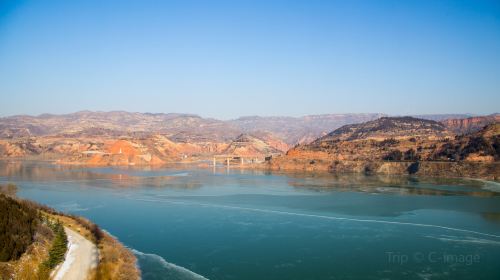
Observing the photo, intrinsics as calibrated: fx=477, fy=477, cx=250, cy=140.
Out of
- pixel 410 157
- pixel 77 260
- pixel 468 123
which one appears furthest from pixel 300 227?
pixel 468 123

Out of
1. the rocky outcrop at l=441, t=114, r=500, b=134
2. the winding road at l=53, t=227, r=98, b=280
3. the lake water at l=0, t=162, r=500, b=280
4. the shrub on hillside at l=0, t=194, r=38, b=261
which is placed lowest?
the lake water at l=0, t=162, r=500, b=280

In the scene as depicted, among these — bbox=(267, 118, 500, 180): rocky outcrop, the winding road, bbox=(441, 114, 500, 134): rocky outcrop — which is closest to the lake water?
the winding road

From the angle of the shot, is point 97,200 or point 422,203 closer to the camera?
point 422,203

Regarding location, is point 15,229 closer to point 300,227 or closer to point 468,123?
point 300,227

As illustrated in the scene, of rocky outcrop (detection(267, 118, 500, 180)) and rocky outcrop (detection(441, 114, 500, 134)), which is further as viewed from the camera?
rocky outcrop (detection(441, 114, 500, 134))

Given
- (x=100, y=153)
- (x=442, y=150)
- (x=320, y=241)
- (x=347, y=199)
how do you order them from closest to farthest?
(x=320, y=241), (x=347, y=199), (x=442, y=150), (x=100, y=153)

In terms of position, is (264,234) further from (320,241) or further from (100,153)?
(100,153)

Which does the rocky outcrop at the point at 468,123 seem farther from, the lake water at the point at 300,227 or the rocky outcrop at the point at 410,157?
the lake water at the point at 300,227

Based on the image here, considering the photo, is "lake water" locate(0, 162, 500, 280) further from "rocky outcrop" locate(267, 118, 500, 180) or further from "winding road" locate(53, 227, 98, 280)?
"rocky outcrop" locate(267, 118, 500, 180)

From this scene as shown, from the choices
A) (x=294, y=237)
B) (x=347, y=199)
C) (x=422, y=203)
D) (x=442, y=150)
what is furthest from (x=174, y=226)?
(x=442, y=150)
